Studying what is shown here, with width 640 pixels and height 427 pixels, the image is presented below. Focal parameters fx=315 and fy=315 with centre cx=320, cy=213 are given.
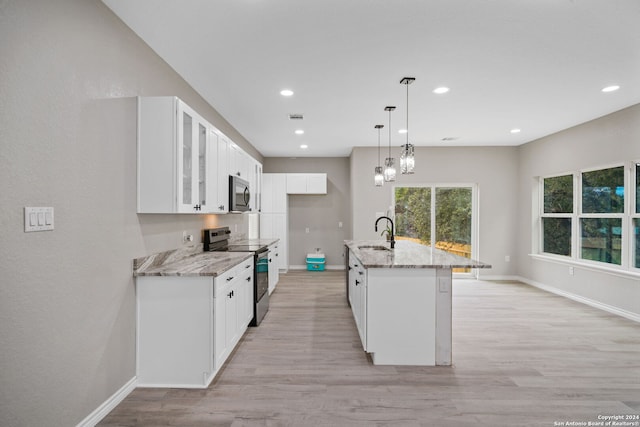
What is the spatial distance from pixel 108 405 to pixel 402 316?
2.25 metres

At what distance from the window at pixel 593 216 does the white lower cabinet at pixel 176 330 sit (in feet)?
17.1

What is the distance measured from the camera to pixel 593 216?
475cm

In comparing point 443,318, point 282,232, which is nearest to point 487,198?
point 282,232

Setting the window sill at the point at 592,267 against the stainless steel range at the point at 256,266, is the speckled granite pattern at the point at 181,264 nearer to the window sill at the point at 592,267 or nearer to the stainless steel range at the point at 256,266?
the stainless steel range at the point at 256,266

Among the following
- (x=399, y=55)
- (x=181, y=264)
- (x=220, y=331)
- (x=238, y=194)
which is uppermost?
(x=399, y=55)

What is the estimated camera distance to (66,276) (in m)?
1.76

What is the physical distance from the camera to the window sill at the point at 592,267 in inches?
160

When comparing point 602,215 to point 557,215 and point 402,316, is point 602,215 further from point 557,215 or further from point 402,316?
point 402,316

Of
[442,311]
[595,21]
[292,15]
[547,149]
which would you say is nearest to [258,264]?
[442,311]

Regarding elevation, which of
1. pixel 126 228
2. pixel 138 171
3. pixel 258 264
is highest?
pixel 138 171

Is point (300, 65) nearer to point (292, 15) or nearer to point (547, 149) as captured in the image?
point (292, 15)

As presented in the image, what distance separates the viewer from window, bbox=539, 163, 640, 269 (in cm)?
417

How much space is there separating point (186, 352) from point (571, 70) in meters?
4.24

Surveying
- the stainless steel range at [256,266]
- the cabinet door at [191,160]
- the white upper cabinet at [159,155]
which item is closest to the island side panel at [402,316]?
the stainless steel range at [256,266]
